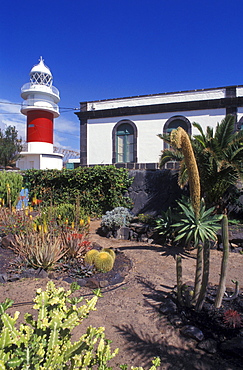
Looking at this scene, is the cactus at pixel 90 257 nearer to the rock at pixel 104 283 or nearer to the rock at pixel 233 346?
the rock at pixel 104 283

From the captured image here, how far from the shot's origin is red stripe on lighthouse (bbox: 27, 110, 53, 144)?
89.0 feet

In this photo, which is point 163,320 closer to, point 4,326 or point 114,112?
point 4,326

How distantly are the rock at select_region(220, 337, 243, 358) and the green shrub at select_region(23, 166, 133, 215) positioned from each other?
757 centimetres

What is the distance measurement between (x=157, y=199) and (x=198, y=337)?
23.4ft

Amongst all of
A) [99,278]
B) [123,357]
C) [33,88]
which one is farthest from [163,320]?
[33,88]

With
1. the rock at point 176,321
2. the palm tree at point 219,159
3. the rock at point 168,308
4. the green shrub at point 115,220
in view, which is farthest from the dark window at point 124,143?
the rock at point 176,321

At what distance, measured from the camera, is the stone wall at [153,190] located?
9.42 meters

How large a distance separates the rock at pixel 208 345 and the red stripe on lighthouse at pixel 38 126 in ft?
88.5

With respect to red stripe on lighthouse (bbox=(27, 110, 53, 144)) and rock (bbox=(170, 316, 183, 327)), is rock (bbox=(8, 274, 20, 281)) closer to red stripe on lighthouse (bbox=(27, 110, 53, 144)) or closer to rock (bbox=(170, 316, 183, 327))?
rock (bbox=(170, 316, 183, 327))

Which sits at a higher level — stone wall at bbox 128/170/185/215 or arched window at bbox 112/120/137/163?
arched window at bbox 112/120/137/163

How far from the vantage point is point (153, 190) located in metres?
9.77

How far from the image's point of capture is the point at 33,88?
89.6ft

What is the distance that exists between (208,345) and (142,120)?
45.7 feet

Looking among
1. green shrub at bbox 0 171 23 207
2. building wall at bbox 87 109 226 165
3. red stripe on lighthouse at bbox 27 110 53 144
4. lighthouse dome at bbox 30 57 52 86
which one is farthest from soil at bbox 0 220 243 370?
lighthouse dome at bbox 30 57 52 86
